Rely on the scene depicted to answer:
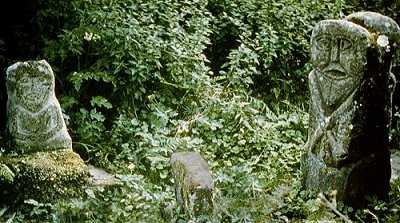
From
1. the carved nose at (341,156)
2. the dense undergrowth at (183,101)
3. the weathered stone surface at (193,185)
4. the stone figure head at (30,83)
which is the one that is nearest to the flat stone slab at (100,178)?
the dense undergrowth at (183,101)

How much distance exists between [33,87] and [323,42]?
109 inches

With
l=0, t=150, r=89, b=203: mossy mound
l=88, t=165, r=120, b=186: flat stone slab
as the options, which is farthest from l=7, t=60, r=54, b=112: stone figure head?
l=88, t=165, r=120, b=186: flat stone slab

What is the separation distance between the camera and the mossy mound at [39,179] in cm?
584

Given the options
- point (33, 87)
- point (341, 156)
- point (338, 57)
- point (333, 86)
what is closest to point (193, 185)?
point (341, 156)

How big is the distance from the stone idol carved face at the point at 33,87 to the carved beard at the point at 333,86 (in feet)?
8.52

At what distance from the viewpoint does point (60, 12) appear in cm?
795

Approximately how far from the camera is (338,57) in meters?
5.41

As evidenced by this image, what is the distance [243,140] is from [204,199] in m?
2.36

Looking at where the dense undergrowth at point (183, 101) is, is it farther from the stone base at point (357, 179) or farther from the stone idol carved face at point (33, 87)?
the stone idol carved face at point (33, 87)

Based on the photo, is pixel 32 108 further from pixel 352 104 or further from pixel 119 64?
pixel 352 104

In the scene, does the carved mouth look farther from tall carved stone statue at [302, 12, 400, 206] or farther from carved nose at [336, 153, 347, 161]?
carved nose at [336, 153, 347, 161]

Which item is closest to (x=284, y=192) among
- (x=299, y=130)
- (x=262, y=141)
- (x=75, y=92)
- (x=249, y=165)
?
(x=249, y=165)

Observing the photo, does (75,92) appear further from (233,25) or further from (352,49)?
(352,49)

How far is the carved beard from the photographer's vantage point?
212 inches
